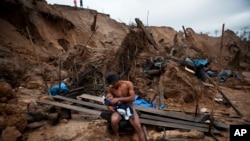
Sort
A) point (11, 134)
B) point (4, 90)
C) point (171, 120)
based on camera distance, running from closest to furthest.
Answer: point (11, 134), point (171, 120), point (4, 90)

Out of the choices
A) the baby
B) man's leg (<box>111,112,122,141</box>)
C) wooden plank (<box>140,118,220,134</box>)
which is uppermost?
the baby

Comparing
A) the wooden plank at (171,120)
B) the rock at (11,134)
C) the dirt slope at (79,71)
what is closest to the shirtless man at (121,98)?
the dirt slope at (79,71)

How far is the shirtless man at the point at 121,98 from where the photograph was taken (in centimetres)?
368

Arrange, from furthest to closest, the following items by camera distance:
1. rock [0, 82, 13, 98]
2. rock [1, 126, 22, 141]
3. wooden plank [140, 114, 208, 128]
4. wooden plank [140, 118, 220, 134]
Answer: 1. rock [0, 82, 13, 98]
2. wooden plank [140, 114, 208, 128]
3. wooden plank [140, 118, 220, 134]
4. rock [1, 126, 22, 141]

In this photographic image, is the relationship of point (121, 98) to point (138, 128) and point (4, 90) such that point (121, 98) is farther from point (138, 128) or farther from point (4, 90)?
point (4, 90)

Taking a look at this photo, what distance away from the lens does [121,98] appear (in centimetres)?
372

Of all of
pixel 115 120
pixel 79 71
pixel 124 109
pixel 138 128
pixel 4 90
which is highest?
pixel 79 71

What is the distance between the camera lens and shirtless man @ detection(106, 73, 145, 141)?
12.1ft

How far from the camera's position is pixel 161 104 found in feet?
19.0

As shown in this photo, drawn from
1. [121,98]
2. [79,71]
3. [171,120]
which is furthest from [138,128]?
[79,71]

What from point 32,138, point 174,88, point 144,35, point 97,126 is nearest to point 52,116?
point 32,138

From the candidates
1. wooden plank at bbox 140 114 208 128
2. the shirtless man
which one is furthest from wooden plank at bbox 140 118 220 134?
the shirtless man

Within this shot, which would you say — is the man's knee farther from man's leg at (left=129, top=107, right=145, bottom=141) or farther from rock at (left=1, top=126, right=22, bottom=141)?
rock at (left=1, top=126, right=22, bottom=141)

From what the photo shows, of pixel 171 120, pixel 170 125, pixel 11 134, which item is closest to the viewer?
pixel 11 134
